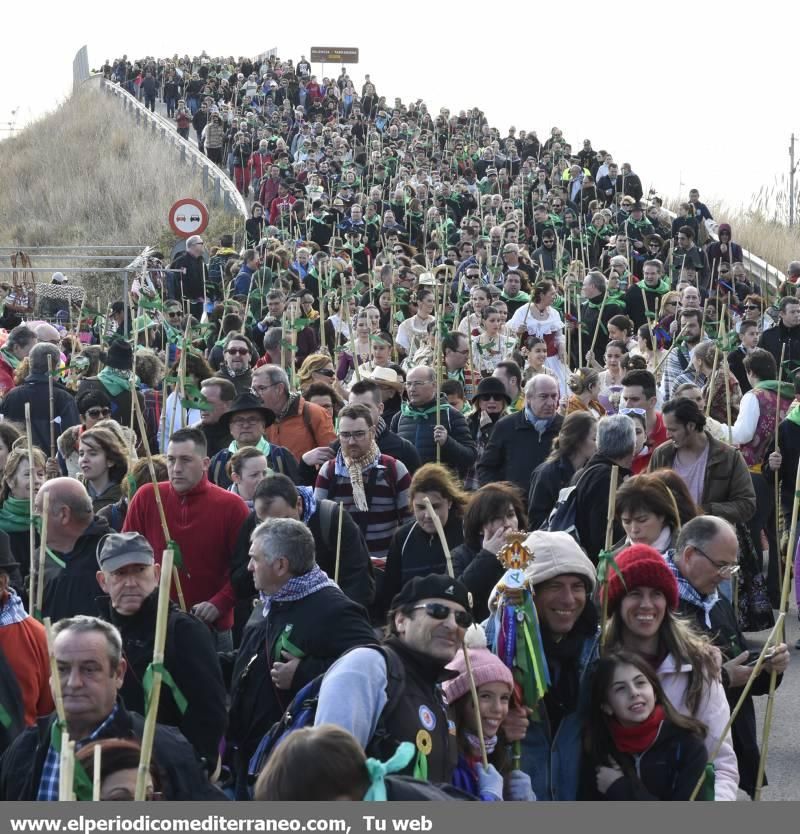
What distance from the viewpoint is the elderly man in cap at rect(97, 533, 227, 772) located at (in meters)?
5.69

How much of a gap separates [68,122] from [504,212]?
23.1m

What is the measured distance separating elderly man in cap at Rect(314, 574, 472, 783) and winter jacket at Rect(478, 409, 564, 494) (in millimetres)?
4163

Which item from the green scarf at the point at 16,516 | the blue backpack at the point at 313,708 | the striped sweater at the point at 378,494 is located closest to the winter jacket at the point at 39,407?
the green scarf at the point at 16,516

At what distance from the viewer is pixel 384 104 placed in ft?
129

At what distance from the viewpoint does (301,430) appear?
9.72m

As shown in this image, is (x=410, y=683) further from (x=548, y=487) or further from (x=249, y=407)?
(x=249, y=407)

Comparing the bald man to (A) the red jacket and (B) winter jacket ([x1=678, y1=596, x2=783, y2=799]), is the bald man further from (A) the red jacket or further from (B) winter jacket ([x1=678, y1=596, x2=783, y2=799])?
(B) winter jacket ([x1=678, y1=596, x2=783, y2=799])

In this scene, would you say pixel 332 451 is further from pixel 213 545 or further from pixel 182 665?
pixel 182 665

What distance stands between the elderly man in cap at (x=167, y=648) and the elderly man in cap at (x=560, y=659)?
1101 mm

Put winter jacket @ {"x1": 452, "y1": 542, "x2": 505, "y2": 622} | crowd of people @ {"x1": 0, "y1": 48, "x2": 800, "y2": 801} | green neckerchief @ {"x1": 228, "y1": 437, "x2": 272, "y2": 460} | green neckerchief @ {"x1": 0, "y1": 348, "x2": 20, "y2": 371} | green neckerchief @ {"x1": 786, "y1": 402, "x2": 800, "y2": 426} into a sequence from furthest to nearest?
green neckerchief @ {"x1": 0, "y1": 348, "x2": 20, "y2": 371}
green neckerchief @ {"x1": 786, "y1": 402, "x2": 800, "y2": 426}
green neckerchief @ {"x1": 228, "y1": 437, "x2": 272, "y2": 460}
winter jacket @ {"x1": 452, "y1": 542, "x2": 505, "y2": 622}
crowd of people @ {"x1": 0, "y1": 48, "x2": 800, "y2": 801}

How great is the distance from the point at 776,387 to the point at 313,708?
19.6ft

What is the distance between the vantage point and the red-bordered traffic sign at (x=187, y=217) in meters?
19.0

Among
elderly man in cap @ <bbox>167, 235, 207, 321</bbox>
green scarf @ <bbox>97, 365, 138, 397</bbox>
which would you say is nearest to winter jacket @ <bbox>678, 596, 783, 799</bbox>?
green scarf @ <bbox>97, 365, 138, 397</bbox>
